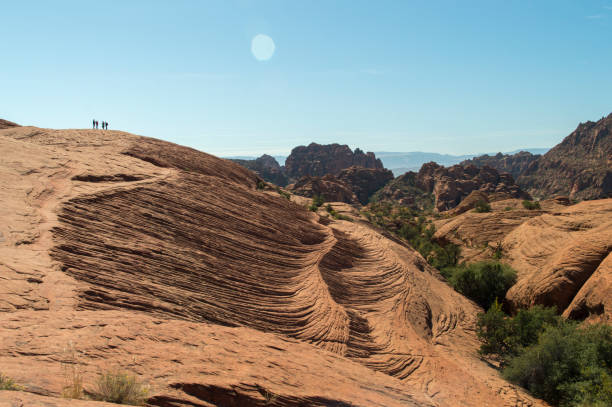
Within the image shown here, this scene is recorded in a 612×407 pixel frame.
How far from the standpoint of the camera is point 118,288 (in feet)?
34.2

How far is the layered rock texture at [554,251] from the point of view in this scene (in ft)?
63.3

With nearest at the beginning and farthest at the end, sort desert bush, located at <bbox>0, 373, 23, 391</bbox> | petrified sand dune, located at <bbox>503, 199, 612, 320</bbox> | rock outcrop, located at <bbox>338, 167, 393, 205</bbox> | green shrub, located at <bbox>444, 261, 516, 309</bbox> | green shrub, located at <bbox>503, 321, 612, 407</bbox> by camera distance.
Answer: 1. desert bush, located at <bbox>0, 373, 23, 391</bbox>
2. green shrub, located at <bbox>503, 321, 612, 407</bbox>
3. petrified sand dune, located at <bbox>503, 199, 612, 320</bbox>
4. green shrub, located at <bbox>444, 261, 516, 309</bbox>
5. rock outcrop, located at <bbox>338, 167, 393, 205</bbox>

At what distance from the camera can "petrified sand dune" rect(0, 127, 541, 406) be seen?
742cm

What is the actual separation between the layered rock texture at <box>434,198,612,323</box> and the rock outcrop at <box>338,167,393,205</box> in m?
83.0

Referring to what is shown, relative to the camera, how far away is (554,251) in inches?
1060

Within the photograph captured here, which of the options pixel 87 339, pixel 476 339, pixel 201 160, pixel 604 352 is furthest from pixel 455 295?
pixel 87 339

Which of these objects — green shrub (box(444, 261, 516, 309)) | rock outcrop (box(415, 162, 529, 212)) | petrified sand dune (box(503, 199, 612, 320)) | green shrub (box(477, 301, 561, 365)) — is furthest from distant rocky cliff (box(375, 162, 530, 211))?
green shrub (box(477, 301, 561, 365))

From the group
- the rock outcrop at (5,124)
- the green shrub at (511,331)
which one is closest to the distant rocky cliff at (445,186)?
the green shrub at (511,331)

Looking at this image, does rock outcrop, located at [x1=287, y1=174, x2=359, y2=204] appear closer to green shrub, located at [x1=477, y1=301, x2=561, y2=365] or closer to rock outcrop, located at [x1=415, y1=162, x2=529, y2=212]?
rock outcrop, located at [x1=415, y1=162, x2=529, y2=212]

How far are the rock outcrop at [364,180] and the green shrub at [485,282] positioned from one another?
95.8 meters

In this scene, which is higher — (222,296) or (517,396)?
(222,296)

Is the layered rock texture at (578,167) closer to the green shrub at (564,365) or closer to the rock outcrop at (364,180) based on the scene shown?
the rock outcrop at (364,180)

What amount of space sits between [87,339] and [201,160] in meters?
21.5

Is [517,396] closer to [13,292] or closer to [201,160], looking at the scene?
[13,292]
